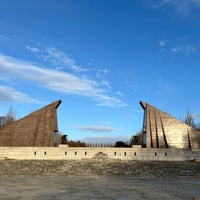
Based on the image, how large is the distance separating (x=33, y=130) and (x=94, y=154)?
4.94 meters

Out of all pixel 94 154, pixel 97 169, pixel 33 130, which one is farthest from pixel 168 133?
pixel 33 130

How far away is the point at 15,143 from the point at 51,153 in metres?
2.91

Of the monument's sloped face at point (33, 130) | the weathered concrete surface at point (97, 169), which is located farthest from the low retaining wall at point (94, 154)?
the weathered concrete surface at point (97, 169)

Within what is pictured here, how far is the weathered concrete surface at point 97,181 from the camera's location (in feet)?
27.1

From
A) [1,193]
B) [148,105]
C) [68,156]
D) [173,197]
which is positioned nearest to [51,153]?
[68,156]

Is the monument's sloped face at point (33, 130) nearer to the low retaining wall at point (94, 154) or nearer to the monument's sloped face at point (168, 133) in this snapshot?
the low retaining wall at point (94, 154)

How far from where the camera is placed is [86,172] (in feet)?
49.4

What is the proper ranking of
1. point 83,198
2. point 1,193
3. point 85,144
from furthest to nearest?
point 85,144 → point 1,193 → point 83,198

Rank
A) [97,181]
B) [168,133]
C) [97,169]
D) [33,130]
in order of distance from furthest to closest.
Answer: [33,130], [168,133], [97,169], [97,181]

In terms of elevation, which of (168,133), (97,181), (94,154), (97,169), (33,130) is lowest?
(97,181)

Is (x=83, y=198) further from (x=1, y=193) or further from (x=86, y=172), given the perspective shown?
(x=86, y=172)

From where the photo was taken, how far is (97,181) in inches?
462

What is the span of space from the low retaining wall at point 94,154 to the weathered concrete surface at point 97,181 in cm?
265

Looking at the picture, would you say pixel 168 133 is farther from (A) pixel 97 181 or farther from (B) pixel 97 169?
(A) pixel 97 181
